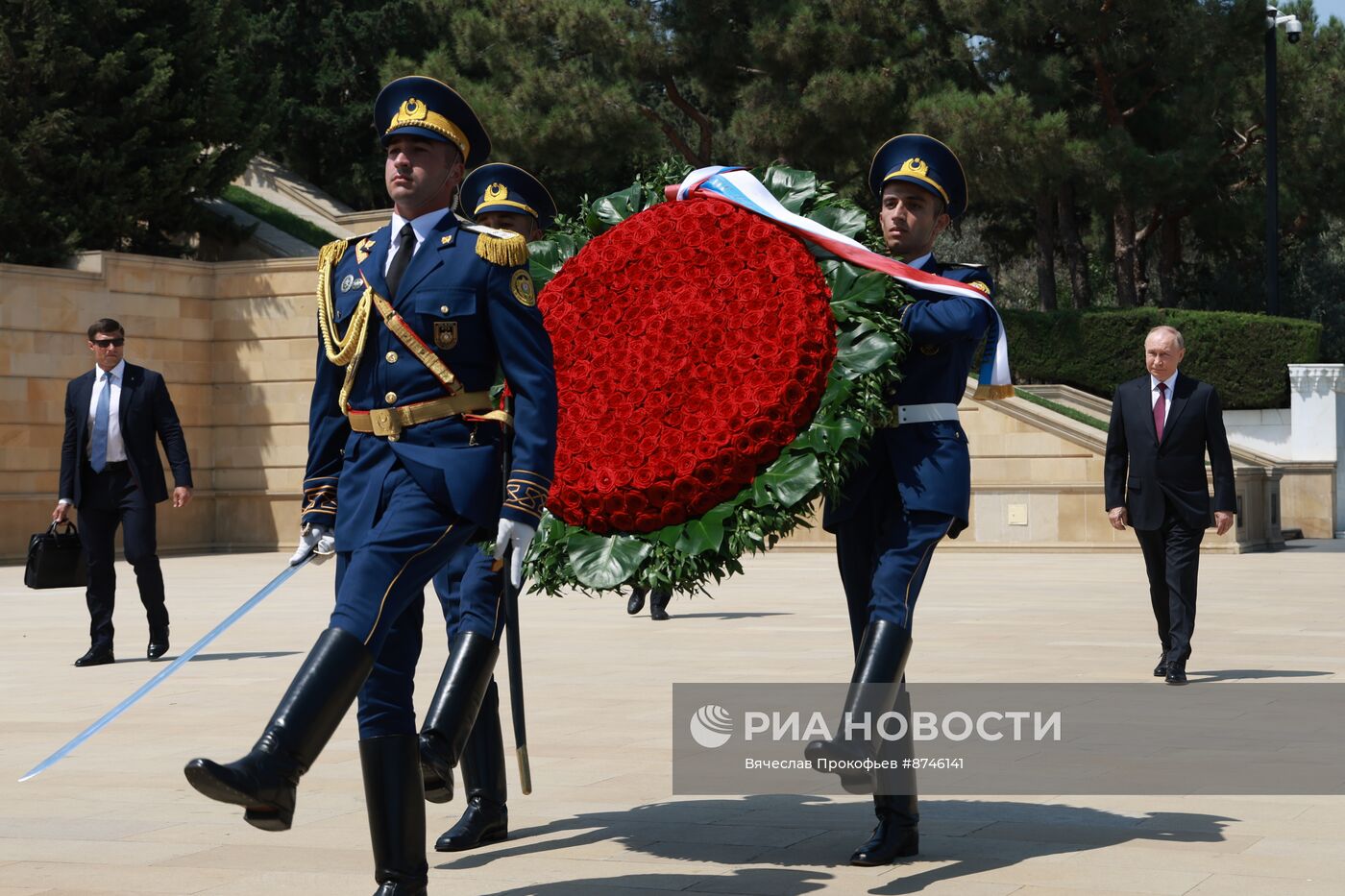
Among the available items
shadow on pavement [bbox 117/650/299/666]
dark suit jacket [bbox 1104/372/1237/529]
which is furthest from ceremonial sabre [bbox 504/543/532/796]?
shadow on pavement [bbox 117/650/299/666]

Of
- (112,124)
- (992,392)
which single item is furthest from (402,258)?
(112,124)

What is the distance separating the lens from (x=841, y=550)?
216 inches

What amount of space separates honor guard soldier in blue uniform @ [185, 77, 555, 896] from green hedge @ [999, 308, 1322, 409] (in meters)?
28.5

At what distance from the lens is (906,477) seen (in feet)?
17.2

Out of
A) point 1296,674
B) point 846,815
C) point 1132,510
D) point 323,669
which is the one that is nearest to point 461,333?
point 323,669

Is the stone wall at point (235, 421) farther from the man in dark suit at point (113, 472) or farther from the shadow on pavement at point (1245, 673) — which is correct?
the shadow on pavement at point (1245, 673)

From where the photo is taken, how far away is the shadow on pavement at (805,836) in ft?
15.8

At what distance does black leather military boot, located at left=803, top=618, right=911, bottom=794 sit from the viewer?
16.0 ft

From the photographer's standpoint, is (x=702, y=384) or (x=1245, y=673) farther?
(x=1245, y=673)

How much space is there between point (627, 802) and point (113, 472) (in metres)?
5.86

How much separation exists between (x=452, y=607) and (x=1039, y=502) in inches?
799

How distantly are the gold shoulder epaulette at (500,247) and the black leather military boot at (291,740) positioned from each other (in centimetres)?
106

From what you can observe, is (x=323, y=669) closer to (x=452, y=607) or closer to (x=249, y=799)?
(x=249, y=799)

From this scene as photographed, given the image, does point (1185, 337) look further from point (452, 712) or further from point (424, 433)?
point (424, 433)
